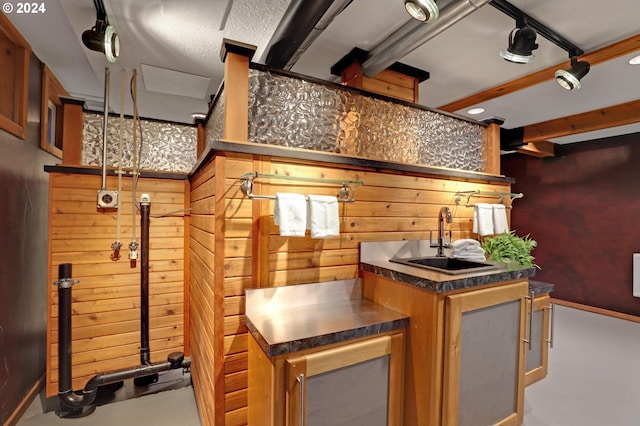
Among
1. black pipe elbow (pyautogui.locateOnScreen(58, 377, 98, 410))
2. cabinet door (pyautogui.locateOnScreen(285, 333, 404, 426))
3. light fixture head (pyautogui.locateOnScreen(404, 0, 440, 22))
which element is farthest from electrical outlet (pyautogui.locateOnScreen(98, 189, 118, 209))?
light fixture head (pyautogui.locateOnScreen(404, 0, 440, 22))

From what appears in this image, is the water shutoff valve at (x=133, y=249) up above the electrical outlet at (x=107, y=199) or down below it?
below

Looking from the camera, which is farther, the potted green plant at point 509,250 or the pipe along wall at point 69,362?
the potted green plant at point 509,250

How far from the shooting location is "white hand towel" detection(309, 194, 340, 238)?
5.70ft

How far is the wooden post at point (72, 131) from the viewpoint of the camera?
245cm

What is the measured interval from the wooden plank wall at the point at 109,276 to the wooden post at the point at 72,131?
17 cm

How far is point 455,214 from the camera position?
8.65ft

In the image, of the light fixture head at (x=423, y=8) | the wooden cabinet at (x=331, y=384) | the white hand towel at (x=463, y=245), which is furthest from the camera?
the white hand towel at (x=463, y=245)

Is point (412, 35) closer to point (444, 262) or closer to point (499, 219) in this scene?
point (444, 262)

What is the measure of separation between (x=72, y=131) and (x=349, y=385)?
2.80m

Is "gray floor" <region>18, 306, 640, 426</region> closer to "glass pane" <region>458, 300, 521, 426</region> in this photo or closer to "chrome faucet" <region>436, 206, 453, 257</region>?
"glass pane" <region>458, 300, 521, 426</region>

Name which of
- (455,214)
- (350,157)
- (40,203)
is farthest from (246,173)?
(40,203)

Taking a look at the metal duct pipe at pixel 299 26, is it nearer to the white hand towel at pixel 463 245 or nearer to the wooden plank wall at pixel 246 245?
the wooden plank wall at pixel 246 245

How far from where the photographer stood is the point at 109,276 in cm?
256

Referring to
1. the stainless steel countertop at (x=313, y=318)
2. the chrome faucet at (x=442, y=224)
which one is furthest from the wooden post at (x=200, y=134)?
the chrome faucet at (x=442, y=224)
